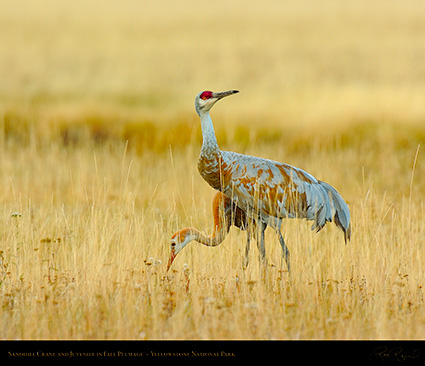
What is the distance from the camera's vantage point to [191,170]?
11773mm

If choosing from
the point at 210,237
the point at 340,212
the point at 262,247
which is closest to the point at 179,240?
the point at 210,237

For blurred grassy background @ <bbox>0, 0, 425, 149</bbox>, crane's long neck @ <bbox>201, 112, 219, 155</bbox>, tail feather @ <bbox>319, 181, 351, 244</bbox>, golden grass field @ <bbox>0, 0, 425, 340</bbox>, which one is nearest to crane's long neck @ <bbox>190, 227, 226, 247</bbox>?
golden grass field @ <bbox>0, 0, 425, 340</bbox>

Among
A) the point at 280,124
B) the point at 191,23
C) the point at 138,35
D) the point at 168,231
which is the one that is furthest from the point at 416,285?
the point at 191,23

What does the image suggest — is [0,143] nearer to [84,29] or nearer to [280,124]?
[280,124]

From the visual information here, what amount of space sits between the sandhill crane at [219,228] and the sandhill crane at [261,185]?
0.61 feet

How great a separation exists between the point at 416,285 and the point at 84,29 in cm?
2693

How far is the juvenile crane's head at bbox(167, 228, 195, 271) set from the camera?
6605 mm

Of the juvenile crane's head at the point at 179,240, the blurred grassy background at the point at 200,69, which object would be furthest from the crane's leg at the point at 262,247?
the blurred grassy background at the point at 200,69

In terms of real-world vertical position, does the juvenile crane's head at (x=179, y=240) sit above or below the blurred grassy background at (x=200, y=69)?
below

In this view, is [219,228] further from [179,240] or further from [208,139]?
[208,139]

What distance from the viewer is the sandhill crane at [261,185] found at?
6820 mm

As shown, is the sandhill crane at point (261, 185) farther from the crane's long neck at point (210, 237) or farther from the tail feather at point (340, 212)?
the crane's long neck at point (210, 237)
